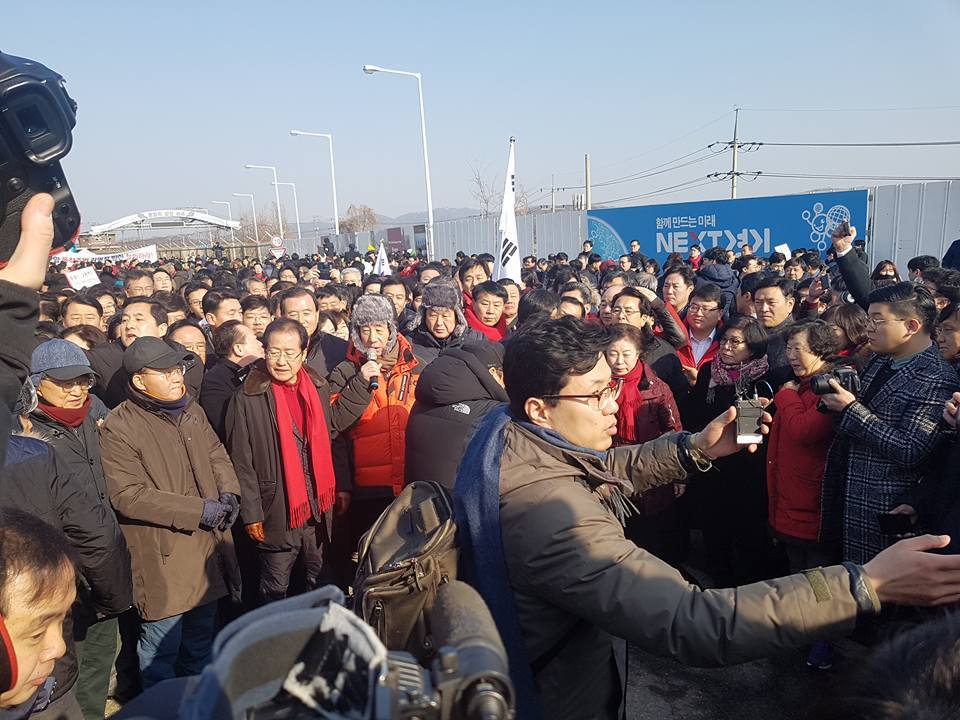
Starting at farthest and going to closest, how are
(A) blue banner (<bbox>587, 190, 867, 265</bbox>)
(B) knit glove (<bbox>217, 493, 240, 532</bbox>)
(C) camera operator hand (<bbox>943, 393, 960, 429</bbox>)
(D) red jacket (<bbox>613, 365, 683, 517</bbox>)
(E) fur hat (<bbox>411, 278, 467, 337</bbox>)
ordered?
(A) blue banner (<bbox>587, 190, 867, 265</bbox>) < (E) fur hat (<bbox>411, 278, 467, 337</bbox>) < (D) red jacket (<bbox>613, 365, 683, 517</bbox>) < (B) knit glove (<bbox>217, 493, 240, 532</bbox>) < (C) camera operator hand (<bbox>943, 393, 960, 429</bbox>)

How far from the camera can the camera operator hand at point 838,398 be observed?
2980 mm

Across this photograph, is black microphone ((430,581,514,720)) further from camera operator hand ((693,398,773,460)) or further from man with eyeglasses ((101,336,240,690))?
man with eyeglasses ((101,336,240,690))

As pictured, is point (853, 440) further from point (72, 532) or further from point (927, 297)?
point (72, 532)

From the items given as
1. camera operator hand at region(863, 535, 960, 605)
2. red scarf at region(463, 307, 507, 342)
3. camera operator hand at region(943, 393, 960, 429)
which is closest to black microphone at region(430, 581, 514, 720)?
camera operator hand at region(863, 535, 960, 605)

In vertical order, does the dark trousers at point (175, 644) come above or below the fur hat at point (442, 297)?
below

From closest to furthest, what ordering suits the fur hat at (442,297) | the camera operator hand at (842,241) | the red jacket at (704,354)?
1. the fur hat at (442,297)
2. the red jacket at (704,354)
3. the camera operator hand at (842,241)

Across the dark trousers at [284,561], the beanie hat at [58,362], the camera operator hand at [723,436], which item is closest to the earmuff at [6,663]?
the beanie hat at [58,362]

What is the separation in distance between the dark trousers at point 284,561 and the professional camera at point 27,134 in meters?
2.69

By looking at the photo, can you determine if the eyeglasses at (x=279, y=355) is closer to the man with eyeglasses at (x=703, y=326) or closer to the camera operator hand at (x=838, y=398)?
the camera operator hand at (x=838, y=398)

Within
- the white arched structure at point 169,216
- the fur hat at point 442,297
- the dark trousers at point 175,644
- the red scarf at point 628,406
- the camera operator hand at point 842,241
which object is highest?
the white arched structure at point 169,216

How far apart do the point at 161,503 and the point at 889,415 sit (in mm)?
3476

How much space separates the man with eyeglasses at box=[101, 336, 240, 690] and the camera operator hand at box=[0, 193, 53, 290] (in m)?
2.08

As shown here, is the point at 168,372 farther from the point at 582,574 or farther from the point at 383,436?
the point at 582,574

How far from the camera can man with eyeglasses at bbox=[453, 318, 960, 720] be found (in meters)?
1.35
